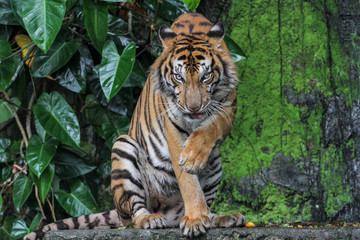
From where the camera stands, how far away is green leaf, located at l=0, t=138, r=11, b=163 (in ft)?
17.6

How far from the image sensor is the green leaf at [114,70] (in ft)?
14.4

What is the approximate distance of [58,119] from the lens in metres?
4.90

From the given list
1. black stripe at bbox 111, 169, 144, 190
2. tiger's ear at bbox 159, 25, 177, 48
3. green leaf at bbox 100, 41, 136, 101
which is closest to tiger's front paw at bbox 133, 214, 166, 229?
black stripe at bbox 111, 169, 144, 190

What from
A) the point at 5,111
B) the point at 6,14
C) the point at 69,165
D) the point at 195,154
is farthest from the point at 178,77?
the point at 5,111

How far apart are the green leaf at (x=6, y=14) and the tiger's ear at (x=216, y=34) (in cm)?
274

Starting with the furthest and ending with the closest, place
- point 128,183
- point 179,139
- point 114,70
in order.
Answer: point 114,70, point 128,183, point 179,139

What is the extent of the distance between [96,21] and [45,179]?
5.49 ft

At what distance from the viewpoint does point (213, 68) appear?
3.33 meters

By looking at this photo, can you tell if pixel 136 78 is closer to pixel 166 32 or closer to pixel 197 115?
pixel 166 32

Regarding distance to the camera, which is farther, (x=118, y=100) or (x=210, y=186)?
(x=118, y=100)

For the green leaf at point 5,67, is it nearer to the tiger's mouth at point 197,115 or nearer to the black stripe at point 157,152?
the black stripe at point 157,152

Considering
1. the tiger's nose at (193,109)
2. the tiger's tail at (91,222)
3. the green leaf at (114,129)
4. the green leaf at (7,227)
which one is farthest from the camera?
the green leaf at (7,227)

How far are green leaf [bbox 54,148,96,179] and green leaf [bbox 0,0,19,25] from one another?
4.81 feet

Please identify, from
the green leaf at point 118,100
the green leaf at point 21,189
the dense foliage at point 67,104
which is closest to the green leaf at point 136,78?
the dense foliage at point 67,104
